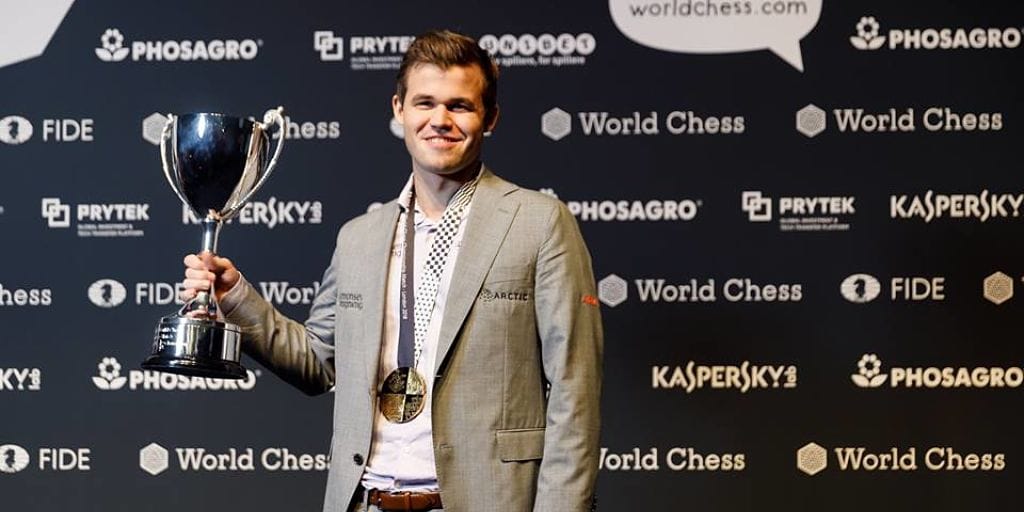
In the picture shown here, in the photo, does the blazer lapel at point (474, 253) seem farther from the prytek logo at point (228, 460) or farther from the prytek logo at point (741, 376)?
the prytek logo at point (228, 460)

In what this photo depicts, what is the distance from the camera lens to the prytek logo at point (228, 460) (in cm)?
400

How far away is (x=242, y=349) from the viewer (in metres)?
2.62

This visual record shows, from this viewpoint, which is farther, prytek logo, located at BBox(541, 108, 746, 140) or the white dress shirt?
prytek logo, located at BBox(541, 108, 746, 140)

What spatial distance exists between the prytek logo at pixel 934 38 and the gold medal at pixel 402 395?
7.44 feet

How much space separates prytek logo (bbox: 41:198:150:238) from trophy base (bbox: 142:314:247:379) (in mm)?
1574

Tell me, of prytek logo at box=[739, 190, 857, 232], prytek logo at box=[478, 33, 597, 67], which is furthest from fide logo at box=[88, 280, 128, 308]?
prytek logo at box=[739, 190, 857, 232]

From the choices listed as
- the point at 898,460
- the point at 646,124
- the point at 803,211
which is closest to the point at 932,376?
the point at 898,460

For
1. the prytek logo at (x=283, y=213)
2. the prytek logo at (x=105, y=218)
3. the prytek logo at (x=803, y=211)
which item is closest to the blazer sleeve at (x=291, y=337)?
the prytek logo at (x=283, y=213)

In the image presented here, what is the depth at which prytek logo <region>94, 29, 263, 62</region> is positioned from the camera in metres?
4.07

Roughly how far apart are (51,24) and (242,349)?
206 centimetres

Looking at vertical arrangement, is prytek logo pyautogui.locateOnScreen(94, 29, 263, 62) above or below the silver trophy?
above

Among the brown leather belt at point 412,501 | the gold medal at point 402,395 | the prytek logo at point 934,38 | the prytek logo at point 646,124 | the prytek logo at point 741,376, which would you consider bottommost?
the brown leather belt at point 412,501

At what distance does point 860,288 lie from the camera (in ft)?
12.8

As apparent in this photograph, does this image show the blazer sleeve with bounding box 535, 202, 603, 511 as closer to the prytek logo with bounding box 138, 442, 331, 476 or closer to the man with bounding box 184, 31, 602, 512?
the man with bounding box 184, 31, 602, 512
